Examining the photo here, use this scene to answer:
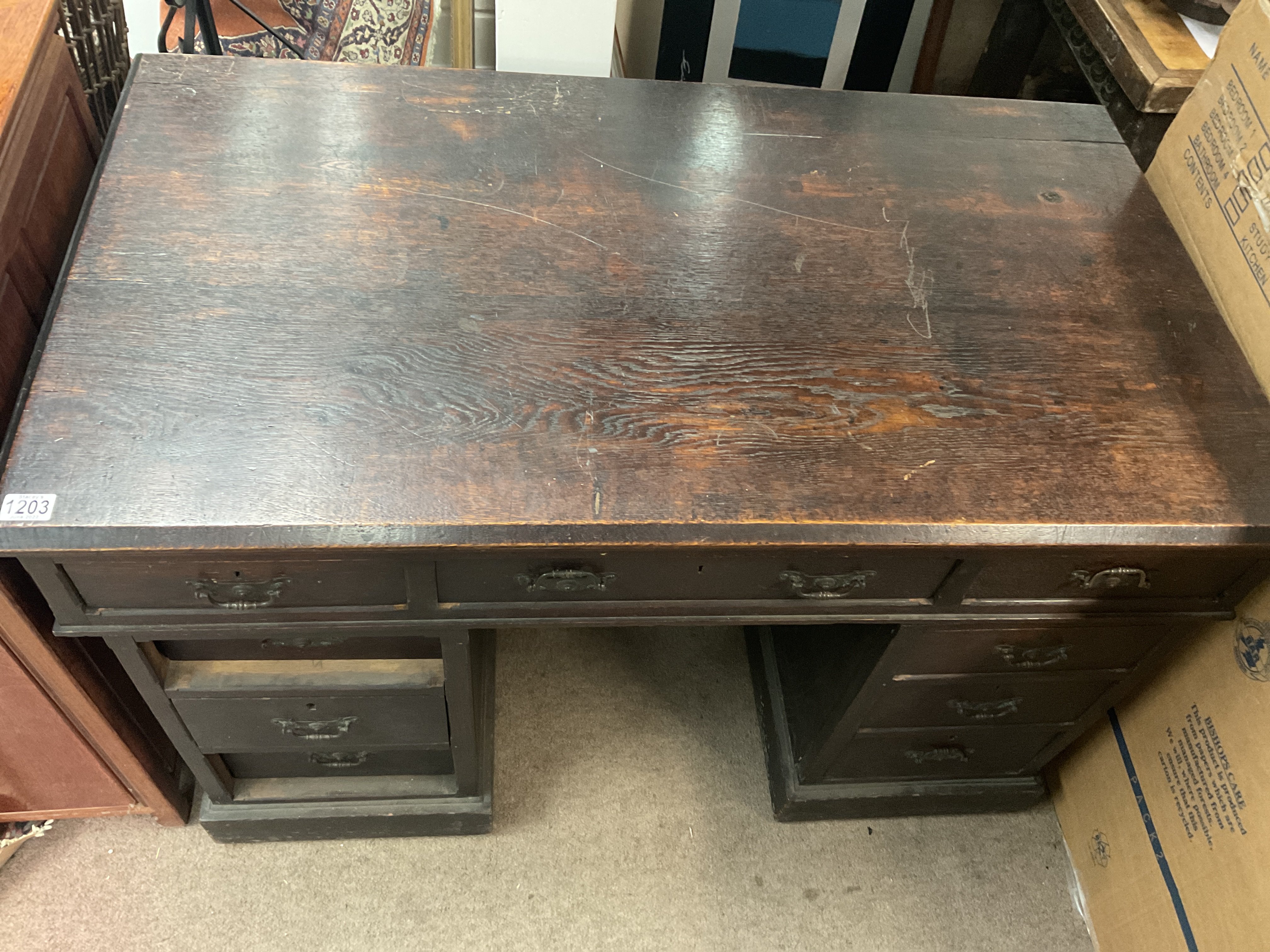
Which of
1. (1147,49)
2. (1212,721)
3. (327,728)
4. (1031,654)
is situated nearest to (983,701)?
(1031,654)

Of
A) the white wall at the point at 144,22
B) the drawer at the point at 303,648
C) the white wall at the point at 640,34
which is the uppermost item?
the white wall at the point at 144,22

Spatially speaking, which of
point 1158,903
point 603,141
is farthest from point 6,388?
point 1158,903

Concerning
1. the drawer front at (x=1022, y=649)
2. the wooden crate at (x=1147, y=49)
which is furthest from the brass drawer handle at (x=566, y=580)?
the wooden crate at (x=1147, y=49)

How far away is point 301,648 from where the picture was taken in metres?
1.00

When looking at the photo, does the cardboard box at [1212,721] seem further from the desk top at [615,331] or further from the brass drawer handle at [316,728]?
the brass drawer handle at [316,728]

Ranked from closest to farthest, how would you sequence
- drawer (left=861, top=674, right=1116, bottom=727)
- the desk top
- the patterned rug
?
the desk top
drawer (left=861, top=674, right=1116, bottom=727)
the patterned rug

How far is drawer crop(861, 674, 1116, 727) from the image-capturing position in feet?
3.65

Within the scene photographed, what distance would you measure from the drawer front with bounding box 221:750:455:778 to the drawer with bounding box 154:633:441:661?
197mm

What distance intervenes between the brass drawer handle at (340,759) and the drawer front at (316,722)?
2.0 inches

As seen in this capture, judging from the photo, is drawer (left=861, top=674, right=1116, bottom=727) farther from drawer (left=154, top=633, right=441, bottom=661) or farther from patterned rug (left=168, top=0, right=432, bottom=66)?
patterned rug (left=168, top=0, right=432, bottom=66)

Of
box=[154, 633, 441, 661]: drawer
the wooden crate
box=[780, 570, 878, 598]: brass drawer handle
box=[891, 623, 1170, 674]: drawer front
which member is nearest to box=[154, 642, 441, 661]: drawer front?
box=[154, 633, 441, 661]: drawer

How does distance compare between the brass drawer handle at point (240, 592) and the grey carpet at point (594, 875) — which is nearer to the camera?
the brass drawer handle at point (240, 592)

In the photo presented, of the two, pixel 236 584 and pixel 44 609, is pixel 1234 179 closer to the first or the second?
pixel 236 584

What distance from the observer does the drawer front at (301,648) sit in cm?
97
